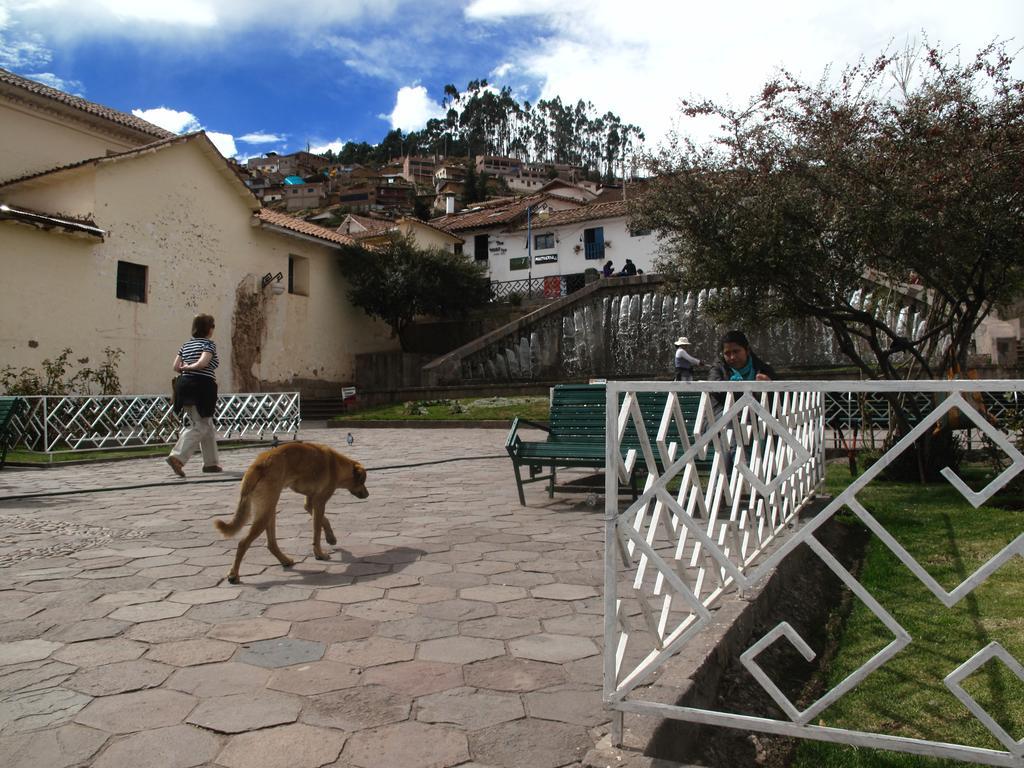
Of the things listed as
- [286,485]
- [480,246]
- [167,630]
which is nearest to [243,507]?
[286,485]

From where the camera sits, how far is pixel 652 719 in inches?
96.7

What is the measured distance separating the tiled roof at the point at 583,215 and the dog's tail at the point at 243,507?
39211 mm

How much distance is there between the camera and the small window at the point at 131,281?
21156 millimetres

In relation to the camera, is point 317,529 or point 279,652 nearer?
point 279,652

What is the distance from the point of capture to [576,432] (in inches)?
276

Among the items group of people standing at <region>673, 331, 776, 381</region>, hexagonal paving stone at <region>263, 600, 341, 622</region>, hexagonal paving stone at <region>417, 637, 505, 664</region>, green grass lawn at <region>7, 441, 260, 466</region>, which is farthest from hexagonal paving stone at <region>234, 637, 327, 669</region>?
green grass lawn at <region>7, 441, 260, 466</region>

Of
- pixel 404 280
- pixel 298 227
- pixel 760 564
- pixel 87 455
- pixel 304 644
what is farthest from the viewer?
pixel 404 280

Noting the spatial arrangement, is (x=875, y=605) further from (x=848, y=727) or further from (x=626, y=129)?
(x=626, y=129)

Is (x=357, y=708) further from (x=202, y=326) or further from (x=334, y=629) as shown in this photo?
(x=202, y=326)

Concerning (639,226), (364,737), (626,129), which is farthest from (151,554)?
(626,129)

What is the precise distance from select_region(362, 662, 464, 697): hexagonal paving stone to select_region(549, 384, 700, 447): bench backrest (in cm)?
397

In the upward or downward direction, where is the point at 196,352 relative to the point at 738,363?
upward

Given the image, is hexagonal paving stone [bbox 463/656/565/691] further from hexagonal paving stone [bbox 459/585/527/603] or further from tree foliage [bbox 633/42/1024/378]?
tree foliage [bbox 633/42/1024/378]

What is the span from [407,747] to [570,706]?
2.01 ft
